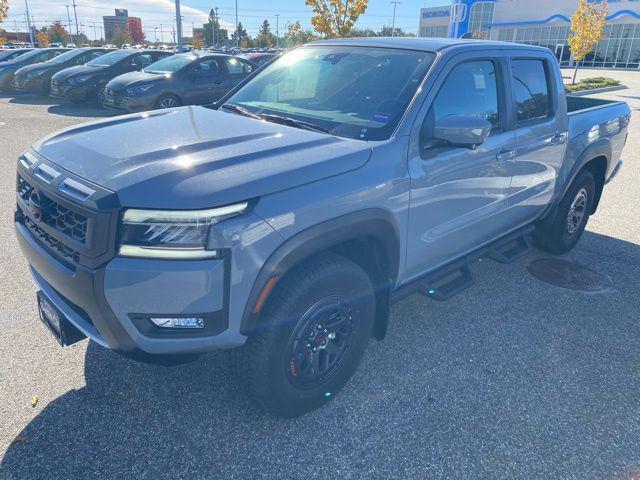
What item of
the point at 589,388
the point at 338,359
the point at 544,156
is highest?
the point at 544,156

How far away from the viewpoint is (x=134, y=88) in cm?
1145

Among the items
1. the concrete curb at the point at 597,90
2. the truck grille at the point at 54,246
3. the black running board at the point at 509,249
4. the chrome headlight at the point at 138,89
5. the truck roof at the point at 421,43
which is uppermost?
the truck roof at the point at 421,43

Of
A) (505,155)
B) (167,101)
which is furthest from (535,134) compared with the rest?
(167,101)

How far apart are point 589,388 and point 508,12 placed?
60.4 meters

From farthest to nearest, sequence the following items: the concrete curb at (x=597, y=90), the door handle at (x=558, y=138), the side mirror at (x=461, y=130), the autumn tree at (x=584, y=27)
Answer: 1. the autumn tree at (x=584, y=27)
2. the concrete curb at (x=597, y=90)
3. the door handle at (x=558, y=138)
4. the side mirror at (x=461, y=130)

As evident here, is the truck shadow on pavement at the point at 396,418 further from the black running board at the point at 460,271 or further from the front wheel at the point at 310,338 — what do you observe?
the black running board at the point at 460,271

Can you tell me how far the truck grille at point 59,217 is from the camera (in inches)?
82.5

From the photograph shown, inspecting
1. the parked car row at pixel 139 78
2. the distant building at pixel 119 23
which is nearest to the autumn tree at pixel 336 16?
the parked car row at pixel 139 78

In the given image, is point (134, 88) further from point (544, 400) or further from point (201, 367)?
point (544, 400)

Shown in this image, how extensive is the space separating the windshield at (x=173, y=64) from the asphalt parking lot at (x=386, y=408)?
30.5 ft

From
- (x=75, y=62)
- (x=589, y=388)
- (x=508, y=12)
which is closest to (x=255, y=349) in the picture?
(x=589, y=388)

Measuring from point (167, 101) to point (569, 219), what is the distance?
9.63 meters

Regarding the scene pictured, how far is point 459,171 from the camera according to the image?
3025 mm

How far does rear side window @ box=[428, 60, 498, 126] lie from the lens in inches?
117
